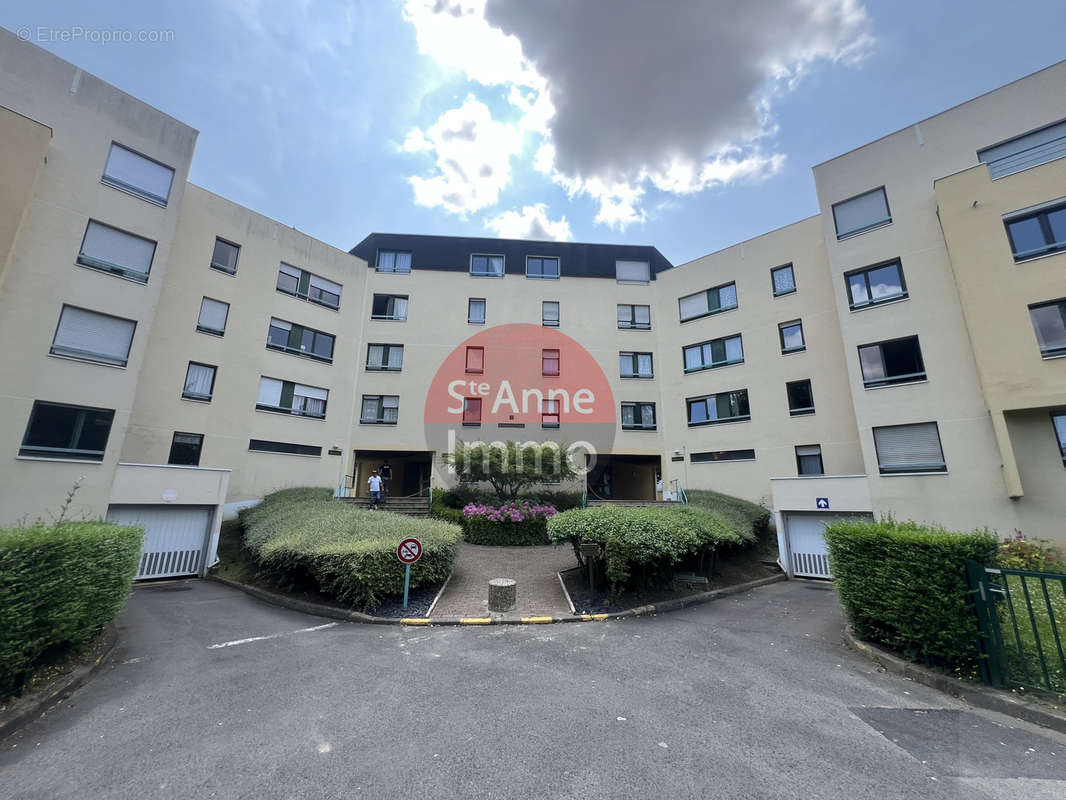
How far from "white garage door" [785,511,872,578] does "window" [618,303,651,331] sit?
12.8m

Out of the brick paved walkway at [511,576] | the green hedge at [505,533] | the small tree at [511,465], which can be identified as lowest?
the brick paved walkway at [511,576]

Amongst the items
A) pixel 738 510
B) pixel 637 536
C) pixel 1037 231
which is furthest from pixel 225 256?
pixel 1037 231

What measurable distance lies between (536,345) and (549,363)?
1.25 m

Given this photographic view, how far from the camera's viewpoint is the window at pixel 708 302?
20.9m

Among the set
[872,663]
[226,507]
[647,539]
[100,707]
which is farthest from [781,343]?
[226,507]

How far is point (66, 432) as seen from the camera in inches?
504

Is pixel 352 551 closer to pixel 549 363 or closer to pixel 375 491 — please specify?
pixel 375 491

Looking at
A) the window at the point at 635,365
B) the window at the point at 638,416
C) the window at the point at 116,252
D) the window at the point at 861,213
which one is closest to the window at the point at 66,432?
the window at the point at 116,252

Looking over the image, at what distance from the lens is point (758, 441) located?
1859 cm

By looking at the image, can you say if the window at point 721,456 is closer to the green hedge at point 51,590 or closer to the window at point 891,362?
the window at point 891,362

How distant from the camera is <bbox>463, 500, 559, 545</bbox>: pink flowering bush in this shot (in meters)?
16.1

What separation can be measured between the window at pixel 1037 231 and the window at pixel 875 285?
8.96 feet

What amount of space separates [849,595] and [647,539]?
344 cm

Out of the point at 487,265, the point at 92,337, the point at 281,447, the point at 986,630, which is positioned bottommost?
the point at 986,630
